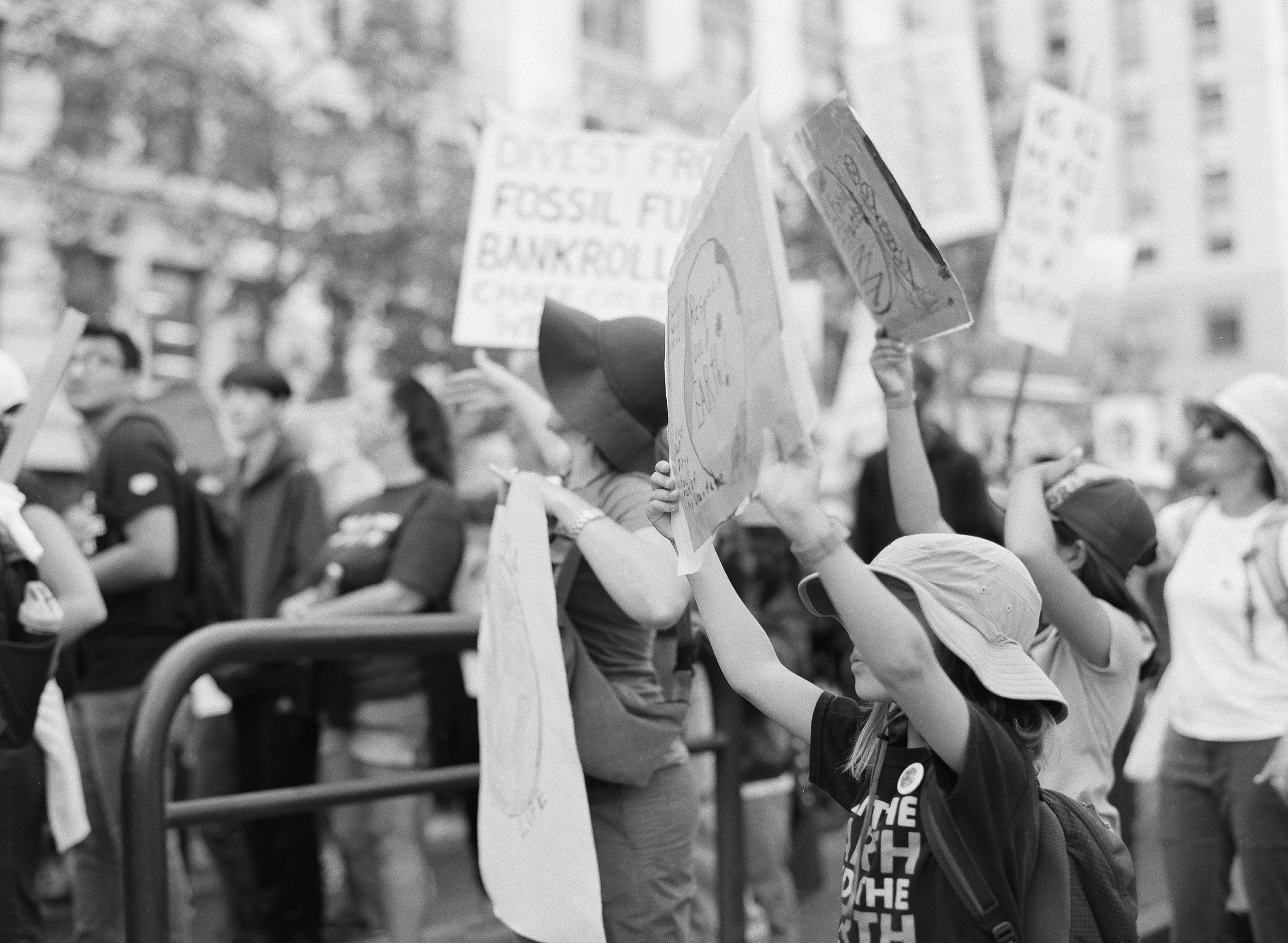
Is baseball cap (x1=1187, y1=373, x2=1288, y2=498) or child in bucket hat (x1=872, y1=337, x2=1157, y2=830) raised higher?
baseball cap (x1=1187, y1=373, x2=1288, y2=498)

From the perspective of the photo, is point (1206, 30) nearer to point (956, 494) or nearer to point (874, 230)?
point (956, 494)

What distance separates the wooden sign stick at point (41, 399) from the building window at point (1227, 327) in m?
45.2

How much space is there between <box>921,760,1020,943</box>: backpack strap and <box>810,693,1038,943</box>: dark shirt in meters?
0.01

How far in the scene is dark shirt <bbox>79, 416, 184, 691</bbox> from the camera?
179 inches

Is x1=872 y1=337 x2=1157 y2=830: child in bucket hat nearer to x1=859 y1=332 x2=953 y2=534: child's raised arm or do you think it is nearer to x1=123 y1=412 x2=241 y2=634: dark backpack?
x1=859 y1=332 x2=953 y2=534: child's raised arm

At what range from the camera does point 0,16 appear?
1525 centimetres

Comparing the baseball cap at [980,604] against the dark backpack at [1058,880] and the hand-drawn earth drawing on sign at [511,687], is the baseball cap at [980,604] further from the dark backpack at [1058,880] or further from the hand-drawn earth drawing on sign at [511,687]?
the hand-drawn earth drawing on sign at [511,687]

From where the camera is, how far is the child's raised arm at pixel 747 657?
2.52 m

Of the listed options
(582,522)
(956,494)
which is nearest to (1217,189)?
(956,494)

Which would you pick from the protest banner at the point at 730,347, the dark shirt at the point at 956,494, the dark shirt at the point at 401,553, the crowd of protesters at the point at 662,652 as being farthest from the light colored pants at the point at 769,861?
the protest banner at the point at 730,347

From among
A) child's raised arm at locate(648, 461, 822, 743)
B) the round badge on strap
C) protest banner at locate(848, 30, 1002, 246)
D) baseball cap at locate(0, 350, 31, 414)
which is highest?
protest banner at locate(848, 30, 1002, 246)

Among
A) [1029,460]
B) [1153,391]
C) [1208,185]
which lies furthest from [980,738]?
[1208,185]

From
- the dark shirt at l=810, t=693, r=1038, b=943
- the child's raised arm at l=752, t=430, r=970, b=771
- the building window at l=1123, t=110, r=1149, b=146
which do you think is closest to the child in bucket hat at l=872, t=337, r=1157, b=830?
the dark shirt at l=810, t=693, r=1038, b=943

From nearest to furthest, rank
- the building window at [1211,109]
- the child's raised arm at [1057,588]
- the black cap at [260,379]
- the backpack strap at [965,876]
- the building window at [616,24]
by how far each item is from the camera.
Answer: the backpack strap at [965,876], the child's raised arm at [1057,588], the black cap at [260,379], the building window at [616,24], the building window at [1211,109]
